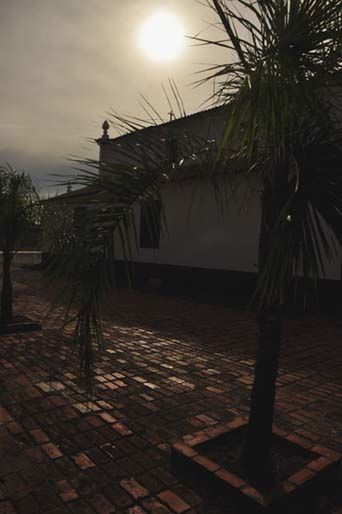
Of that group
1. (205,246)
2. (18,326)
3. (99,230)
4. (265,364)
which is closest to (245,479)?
(265,364)

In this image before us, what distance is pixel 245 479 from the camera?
2.62 meters

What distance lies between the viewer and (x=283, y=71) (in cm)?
167

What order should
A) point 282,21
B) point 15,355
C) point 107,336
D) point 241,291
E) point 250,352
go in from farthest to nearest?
point 241,291 → point 107,336 → point 250,352 → point 15,355 → point 282,21

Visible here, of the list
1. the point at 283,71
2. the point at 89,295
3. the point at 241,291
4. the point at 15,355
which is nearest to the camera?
the point at 283,71

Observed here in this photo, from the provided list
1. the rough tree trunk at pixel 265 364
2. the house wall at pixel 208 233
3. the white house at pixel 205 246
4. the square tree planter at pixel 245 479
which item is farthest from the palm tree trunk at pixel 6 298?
the rough tree trunk at pixel 265 364

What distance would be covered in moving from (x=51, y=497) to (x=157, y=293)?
34.0ft

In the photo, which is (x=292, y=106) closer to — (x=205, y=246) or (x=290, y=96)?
(x=290, y=96)

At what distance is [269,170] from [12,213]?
552 centimetres

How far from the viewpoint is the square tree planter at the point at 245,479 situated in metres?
2.38

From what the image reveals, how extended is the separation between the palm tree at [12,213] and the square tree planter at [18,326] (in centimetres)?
18

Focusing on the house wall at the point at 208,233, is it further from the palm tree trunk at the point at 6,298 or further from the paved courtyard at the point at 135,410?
the palm tree trunk at the point at 6,298

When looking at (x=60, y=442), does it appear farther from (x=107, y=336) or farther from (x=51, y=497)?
(x=107, y=336)

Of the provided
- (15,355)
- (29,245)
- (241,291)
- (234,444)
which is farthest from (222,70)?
(241,291)

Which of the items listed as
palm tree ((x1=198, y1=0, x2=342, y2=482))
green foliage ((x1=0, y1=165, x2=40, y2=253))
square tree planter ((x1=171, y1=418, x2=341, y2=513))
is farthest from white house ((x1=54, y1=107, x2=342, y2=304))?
palm tree ((x1=198, y1=0, x2=342, y2=482))
